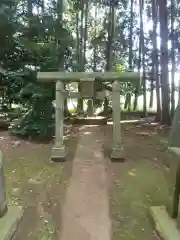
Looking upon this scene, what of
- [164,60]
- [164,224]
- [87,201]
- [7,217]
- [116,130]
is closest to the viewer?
[164,224]

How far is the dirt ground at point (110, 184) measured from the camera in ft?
11.4

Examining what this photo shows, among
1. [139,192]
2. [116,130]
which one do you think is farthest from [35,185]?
[116,130]

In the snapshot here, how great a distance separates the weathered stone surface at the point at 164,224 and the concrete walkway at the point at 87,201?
0.55 metres

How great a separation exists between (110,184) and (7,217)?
5.96 feet

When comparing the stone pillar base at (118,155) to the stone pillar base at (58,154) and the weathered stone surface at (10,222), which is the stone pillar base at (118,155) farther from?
the weathered stone surface at (10,222)

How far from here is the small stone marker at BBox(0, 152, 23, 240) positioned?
3009 mm

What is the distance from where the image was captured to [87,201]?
4141 millimetres

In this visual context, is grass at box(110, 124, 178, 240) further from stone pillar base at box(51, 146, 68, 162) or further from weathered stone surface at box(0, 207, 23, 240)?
weathered stone surface at box(0, 207, 23, 240)

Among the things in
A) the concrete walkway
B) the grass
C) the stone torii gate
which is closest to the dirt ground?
the grass

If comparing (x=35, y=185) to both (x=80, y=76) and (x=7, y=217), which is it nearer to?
(x=7, y=217)

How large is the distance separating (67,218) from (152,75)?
372 inches

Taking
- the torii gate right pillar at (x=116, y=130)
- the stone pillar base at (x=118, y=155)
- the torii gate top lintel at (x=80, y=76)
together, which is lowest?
the stone pillar base at (x=118, y=155)

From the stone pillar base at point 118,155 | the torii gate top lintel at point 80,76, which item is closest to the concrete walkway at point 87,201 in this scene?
the stone pillar base at point 118,155

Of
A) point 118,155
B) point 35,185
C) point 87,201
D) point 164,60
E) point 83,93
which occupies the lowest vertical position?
point 87,201
